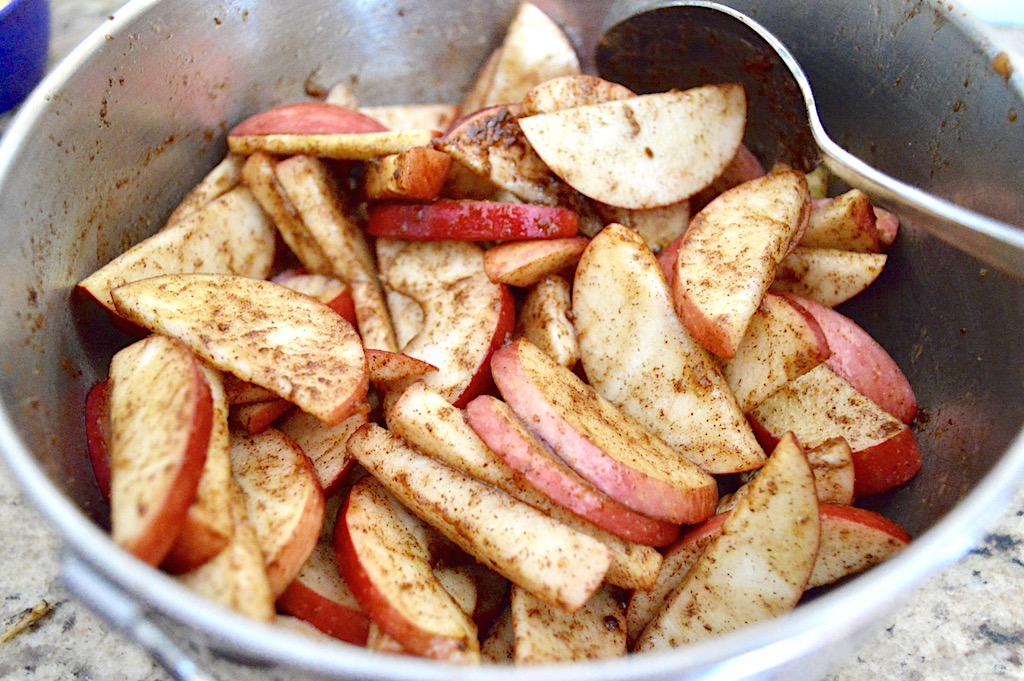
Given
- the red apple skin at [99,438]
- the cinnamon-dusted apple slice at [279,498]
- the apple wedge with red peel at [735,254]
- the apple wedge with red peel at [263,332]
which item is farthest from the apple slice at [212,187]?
the apple wedge with red peel at [735,254]

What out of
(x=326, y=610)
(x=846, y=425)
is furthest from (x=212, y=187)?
(x=846, y=425)

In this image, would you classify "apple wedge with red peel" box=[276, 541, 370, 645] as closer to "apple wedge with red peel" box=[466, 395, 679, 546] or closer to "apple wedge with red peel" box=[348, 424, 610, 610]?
"apple wedge with red peel" box=[348, 424, 610, 610]

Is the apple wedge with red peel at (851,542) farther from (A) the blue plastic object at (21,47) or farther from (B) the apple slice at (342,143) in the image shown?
(A) the blue plastic object at (21,47)

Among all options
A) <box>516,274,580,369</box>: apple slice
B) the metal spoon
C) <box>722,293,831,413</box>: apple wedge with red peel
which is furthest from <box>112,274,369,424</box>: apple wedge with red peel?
the metal spoon

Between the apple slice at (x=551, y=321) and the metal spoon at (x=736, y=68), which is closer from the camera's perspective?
the apple slice at (x=551, y=321)

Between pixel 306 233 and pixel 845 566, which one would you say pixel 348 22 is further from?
pixel 845 566

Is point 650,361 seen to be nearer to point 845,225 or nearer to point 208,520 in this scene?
point 845,225

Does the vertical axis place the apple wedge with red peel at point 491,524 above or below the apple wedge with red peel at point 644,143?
below
